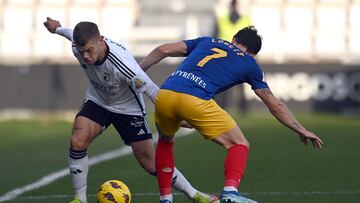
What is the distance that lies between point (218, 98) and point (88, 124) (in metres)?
13.9

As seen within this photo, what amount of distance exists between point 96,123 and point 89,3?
71.1 feet

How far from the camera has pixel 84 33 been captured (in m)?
8.81

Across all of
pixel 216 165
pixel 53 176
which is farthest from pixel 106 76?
pixel 216 165

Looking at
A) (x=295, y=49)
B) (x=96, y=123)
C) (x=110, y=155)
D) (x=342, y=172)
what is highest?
(x=96, y=123)

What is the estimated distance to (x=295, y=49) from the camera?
2962cm

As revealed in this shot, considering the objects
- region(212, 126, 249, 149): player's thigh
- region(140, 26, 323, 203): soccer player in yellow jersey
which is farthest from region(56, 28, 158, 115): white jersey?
region(212, 126, 249, 149): player's thigh

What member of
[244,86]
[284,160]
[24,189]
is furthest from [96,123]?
[244,86]

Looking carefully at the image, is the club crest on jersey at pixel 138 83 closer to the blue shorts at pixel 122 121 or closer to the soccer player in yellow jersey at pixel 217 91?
the soccer player in yellow jersey at pixel 217 91

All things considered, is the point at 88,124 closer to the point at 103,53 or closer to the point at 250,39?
the point at 103,53

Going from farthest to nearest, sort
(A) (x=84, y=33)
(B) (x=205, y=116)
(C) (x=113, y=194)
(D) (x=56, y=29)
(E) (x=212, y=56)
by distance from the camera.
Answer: (D) (x=56, y=29), (C) (x=113, y=194), (A) (x=84, y=33), (E) (x=212, y=56), (B) (x=205, y=116)

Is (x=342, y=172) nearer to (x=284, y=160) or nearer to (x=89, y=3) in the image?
(x=284, y=160)

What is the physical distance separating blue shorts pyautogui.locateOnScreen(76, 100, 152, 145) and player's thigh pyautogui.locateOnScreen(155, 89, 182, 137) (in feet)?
2.75

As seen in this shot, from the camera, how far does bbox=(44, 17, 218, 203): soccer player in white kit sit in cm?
898

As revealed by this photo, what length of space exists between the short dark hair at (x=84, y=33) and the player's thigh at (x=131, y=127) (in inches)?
40.3
